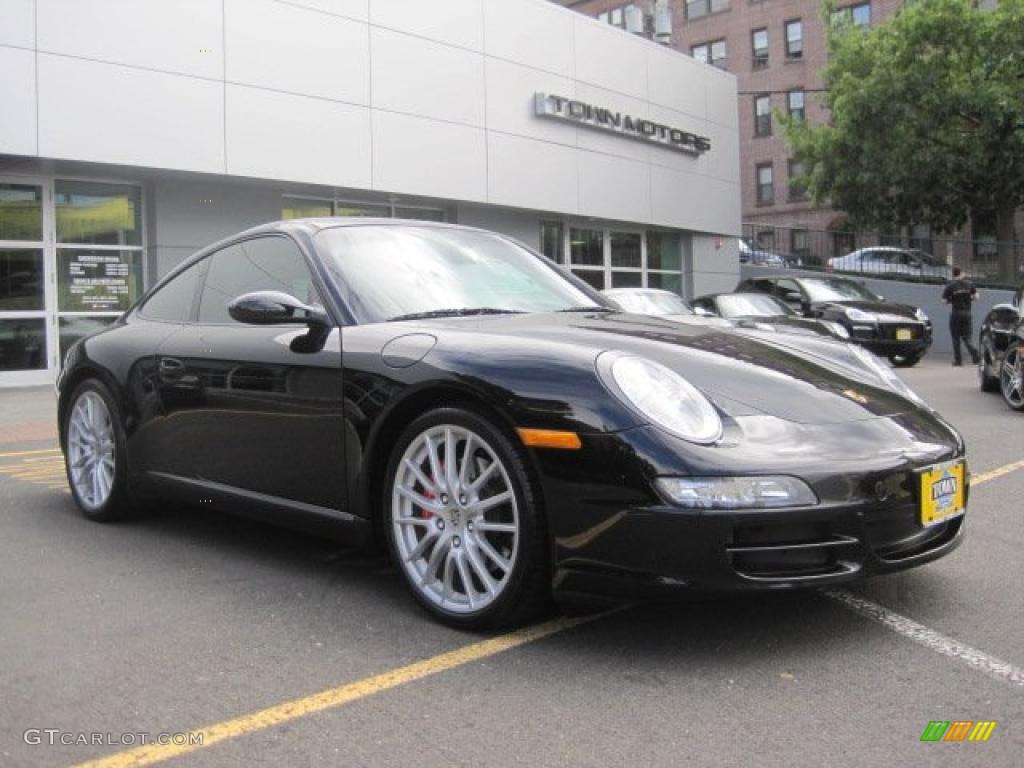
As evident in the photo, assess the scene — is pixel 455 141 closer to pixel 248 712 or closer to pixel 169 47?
pixel 169 47

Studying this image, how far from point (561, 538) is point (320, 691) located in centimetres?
83

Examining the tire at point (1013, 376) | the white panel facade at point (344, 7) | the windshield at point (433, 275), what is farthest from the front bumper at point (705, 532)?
the white panel facade at point (344, 7)

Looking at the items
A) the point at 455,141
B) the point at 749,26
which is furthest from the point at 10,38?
the point at 749,26

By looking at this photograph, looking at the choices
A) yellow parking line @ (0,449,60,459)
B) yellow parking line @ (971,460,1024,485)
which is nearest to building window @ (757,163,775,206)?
yellow parking line @ (971,460,1024,485)

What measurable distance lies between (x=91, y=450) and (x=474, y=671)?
118 inches

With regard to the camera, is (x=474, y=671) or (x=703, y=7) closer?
(x=474, y=671)

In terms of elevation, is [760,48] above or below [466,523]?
above

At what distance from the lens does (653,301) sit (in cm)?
1302

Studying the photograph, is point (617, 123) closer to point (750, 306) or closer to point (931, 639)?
point (750, 306)

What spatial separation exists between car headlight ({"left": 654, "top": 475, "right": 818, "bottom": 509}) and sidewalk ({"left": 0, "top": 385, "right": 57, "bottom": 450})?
7263mm

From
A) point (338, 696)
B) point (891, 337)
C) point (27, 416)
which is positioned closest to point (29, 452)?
point (27, 416)

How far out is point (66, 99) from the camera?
43.9 ft

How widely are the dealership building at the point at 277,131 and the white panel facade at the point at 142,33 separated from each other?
3 cm

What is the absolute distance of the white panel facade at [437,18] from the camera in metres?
17.3
